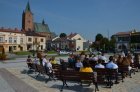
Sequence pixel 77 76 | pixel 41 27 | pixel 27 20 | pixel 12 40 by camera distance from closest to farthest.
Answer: pixel 77 76, pixel 12 40, pixel 27 20, pixel 41 27

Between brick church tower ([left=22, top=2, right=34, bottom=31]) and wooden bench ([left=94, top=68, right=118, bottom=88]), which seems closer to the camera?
wooden bench ([left=94, top=68, right=118, bottom=88])

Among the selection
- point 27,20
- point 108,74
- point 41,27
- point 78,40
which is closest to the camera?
point 108,74

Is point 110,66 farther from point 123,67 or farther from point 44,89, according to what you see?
point 44,89

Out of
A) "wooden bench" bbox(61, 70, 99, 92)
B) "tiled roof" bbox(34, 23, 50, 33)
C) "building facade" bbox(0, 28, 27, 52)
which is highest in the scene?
"tiled roof" bbox(34, 23, 50, 33)

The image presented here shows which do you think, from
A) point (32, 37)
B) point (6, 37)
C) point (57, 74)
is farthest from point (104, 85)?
point (32, 37)

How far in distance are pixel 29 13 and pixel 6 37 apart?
124ft

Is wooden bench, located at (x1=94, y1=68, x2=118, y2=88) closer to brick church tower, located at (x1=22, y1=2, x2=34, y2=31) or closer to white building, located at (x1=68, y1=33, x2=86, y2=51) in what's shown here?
white building, located at (x1=68, y1=33, x2=86, y2=51)

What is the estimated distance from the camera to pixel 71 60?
17.6 m

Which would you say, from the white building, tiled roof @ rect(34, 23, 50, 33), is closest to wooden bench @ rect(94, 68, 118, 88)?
the white building

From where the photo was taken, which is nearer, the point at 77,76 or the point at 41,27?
the point at 77,76

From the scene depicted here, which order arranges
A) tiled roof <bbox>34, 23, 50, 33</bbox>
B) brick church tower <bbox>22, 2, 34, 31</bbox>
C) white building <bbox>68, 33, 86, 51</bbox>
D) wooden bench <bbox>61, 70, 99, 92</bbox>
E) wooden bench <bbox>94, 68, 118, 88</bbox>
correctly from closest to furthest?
1. wooden bench <bbox>61, 70, 99, 92</bbox>
2. wooden bench <bbox>94, 68, 118, 88</bbox>
3. white building <bbox>68, 33, 86, 51</bbox>
4. brick church tower <bbox>22, 2, 34, 31</bbox>
5. tiled roof <bbox>34, 23, 50, 33</bbox>

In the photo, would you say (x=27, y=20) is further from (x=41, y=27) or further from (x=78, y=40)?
(x=78, y=40)

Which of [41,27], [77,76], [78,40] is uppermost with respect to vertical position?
[41,27]

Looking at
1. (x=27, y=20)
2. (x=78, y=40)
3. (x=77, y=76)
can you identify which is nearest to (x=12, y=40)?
(x=27, y=20)
